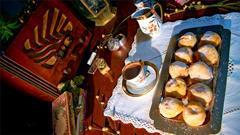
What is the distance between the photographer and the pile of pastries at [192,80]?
110 cm

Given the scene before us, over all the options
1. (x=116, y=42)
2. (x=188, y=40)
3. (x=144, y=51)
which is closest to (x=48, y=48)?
(x=116, y=42)

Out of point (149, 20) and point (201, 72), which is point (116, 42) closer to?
point (149, 20)

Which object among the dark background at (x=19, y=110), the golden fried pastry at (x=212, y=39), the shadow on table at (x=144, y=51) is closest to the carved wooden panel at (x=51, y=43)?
the dark background at (x=19, y=110)

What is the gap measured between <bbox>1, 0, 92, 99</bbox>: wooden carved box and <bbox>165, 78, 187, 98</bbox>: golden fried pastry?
0.63 m

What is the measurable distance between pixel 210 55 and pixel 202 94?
0.55ft

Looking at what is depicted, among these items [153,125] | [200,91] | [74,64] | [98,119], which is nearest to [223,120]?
[200,91]

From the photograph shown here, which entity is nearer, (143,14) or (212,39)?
(212,39)

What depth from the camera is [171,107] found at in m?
1.12

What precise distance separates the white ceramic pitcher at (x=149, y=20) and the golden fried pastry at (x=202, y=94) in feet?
1.35

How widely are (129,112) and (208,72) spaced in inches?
14.7

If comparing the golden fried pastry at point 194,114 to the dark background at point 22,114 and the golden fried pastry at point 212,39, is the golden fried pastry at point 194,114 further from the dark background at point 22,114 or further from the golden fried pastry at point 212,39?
the dark background at point 22,114

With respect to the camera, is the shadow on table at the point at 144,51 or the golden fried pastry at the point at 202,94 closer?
the golden fried pastry at the point at 202,94

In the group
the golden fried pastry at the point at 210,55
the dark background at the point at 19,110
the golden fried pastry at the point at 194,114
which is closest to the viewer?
the golden fried pastry at the point at 194,114

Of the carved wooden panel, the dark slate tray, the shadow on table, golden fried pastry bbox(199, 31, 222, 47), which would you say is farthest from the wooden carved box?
golden fried pastry bbox(199, 31, 222, 47)
